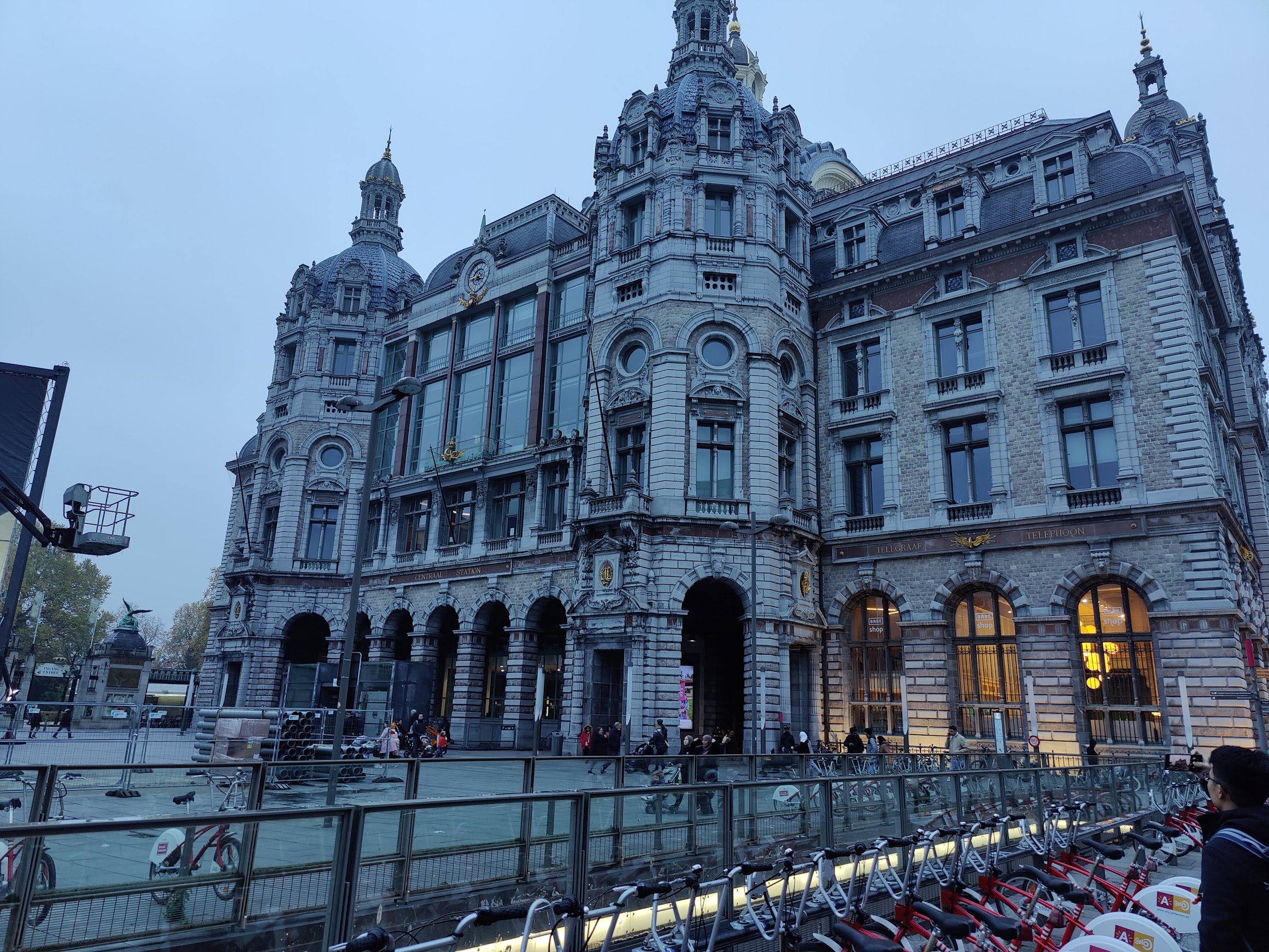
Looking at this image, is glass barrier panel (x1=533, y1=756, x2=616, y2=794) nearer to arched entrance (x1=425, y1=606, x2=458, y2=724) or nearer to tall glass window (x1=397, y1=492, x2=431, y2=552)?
arched entrance (x1=425, y1=606, x2=458, y2=724)

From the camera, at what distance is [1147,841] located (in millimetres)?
10570

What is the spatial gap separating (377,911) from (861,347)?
33.3 metres

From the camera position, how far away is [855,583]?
3366 cm

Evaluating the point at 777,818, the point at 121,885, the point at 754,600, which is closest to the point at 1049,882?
the point at 777,818

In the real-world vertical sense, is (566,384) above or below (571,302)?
below

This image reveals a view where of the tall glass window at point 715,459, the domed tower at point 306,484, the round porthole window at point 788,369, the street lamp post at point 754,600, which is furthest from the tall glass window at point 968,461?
the domed tower at point 306,484

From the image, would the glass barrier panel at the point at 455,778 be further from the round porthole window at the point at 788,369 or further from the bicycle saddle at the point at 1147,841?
the round porthole window at the point at 788,369

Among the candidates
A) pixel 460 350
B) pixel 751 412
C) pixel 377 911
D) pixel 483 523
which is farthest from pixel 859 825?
A: pixel 460 350

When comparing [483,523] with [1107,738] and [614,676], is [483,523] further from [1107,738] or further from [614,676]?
[1107,738]

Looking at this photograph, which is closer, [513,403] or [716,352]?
[716,352]

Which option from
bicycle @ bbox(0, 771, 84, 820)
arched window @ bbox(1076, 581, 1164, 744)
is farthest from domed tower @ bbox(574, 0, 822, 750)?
bicycle @ bbox(0, 771, 84, 820)

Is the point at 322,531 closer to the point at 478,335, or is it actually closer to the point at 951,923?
the point at 478,335

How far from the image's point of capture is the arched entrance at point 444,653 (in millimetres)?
43062

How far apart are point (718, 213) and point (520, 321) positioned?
13.1m
